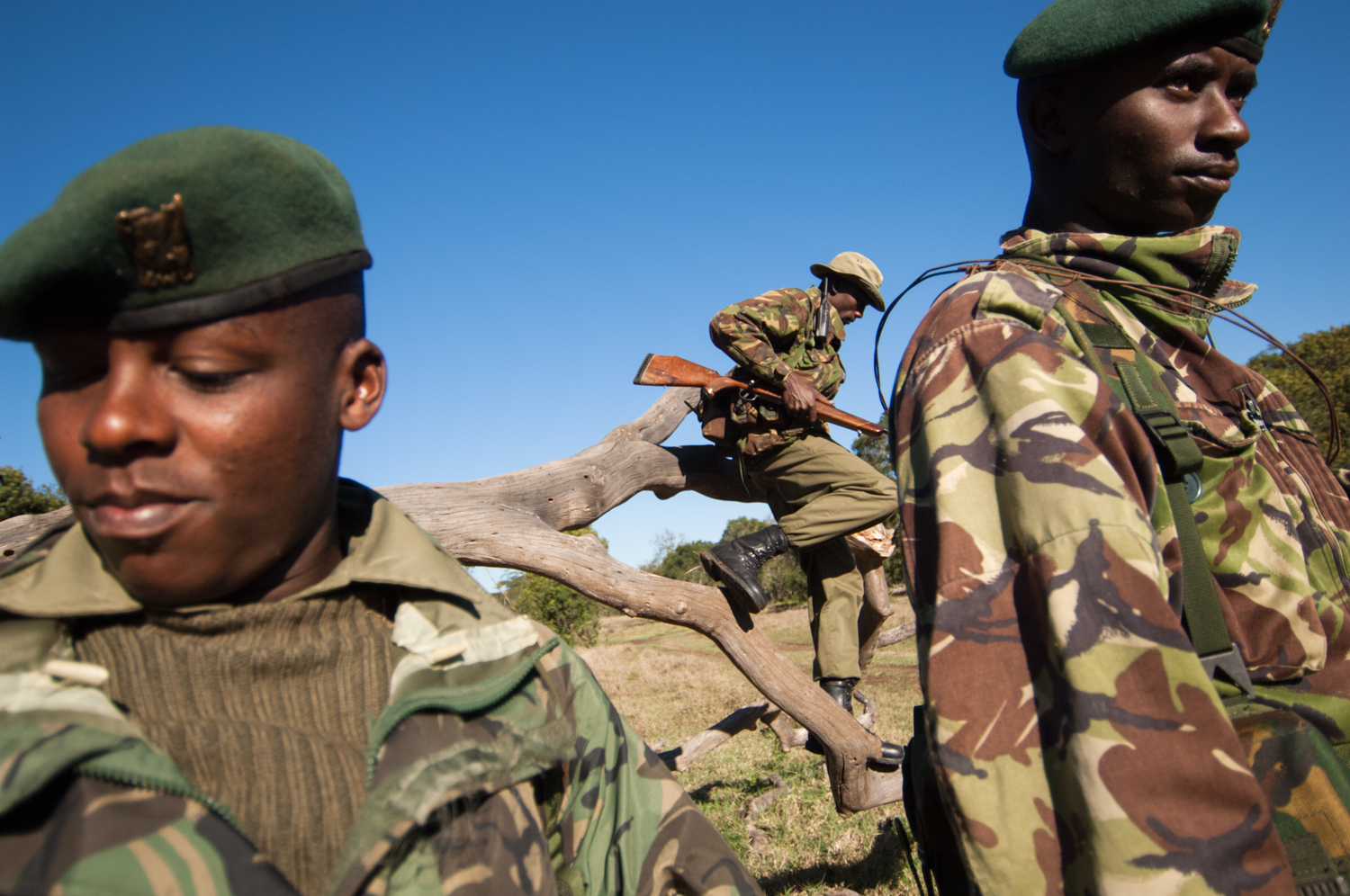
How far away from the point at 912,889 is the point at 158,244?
4.35 meters

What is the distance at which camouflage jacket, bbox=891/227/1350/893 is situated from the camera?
3.40 ft

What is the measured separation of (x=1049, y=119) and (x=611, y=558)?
273 cm

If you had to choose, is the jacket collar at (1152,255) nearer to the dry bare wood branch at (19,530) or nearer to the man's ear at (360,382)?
the man's ear at (360,382)

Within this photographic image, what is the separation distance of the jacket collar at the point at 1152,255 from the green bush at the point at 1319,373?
15857 millimetres

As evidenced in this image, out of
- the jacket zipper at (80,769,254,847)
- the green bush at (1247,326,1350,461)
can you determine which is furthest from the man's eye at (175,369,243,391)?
the green bush at (1247,326,1350,461)

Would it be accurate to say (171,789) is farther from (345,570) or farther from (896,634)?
(896,634)

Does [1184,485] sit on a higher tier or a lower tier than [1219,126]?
lower

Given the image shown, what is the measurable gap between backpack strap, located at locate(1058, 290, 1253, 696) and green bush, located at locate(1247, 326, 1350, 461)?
16.3m

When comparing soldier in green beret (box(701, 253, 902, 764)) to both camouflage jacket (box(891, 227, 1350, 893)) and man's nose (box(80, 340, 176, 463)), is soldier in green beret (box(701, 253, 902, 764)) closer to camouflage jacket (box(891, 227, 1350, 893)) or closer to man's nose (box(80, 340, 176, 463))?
camouflage jacket (box(891, 227, 1350, 893))

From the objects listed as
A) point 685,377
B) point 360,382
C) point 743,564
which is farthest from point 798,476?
point 360,382

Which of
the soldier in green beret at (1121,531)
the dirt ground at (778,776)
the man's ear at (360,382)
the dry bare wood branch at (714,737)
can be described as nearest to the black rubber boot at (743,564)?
the dry bare wood branch at (714,737)

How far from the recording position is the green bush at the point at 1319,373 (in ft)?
50.9

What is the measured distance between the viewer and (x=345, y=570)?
51.6 inches

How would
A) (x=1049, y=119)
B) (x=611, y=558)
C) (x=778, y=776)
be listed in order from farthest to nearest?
(x=778, y=776), (x=611, y=558), (x=1049, y=119)
